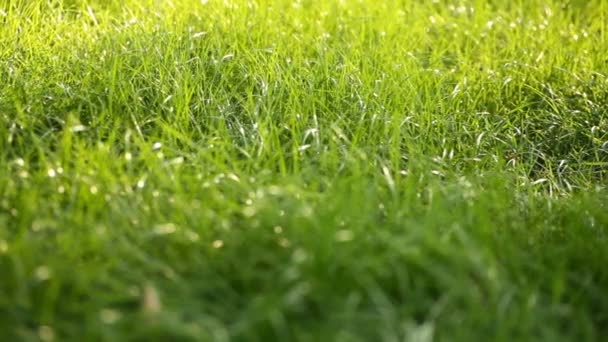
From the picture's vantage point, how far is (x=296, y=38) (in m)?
4.51

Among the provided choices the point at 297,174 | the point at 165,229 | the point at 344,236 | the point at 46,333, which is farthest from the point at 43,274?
the point at 297,174

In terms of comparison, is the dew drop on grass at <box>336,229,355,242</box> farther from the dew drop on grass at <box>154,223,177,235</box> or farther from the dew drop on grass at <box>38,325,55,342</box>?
the dew drop on grass at <box>38,325,55,342</box>

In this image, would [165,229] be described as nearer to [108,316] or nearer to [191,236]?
[191,236]

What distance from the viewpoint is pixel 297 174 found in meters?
3.20

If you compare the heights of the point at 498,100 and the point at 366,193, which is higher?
the point at 366,193

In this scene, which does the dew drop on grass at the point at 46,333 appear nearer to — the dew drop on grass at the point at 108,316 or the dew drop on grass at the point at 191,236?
the dew drop on grass at the point at 108,316

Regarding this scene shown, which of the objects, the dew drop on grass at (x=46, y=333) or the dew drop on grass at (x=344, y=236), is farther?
the dew drop on grass at (x=344, y=236)

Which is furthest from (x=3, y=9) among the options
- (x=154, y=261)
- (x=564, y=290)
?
(x=564, y=290)

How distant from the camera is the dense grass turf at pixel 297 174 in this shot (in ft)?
8.35

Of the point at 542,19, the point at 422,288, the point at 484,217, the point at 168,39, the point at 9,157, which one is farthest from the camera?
the point at 542,19

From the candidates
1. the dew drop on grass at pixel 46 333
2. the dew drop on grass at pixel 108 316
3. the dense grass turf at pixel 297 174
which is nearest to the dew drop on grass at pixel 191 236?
the dense grass turf at pixel 297 174

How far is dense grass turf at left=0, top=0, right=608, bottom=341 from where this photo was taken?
2.54 m

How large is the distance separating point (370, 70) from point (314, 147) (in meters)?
1.00

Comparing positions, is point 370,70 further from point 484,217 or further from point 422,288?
point 422,288
